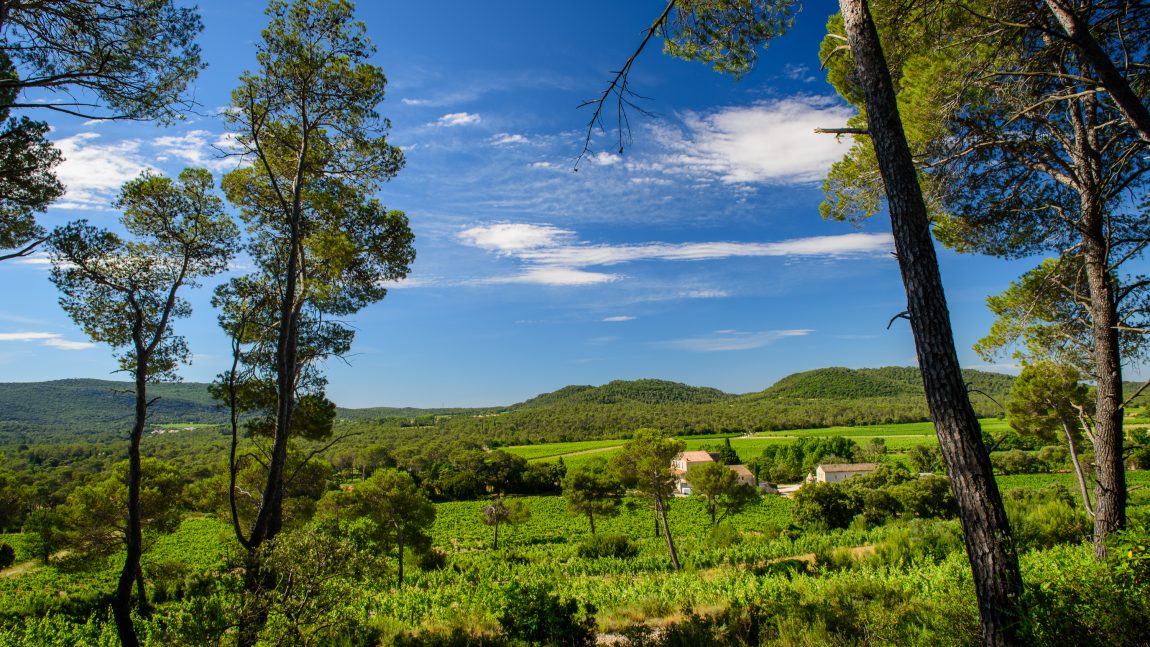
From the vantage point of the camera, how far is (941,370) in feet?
10.7

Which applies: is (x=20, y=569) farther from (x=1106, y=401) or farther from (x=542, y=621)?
(x=1106, y=401)

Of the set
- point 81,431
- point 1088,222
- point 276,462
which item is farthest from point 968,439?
point 81,431

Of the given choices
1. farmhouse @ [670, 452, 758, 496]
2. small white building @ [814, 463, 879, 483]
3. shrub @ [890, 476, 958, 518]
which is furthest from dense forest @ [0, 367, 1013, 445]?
shrub @ [890, 476, 958, 518]

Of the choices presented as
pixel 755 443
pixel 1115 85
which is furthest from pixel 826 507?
pixel 755 443

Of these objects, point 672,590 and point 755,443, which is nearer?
point 672,590

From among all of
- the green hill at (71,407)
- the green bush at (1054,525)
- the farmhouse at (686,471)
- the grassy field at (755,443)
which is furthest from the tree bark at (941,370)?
the green hill at (71,407)

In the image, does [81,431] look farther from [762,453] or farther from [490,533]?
[762,453]

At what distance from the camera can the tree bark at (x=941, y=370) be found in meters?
3.02

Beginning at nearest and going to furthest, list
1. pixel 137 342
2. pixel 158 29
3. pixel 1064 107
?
pixel 158 29
pixel 1064 107
pixel 137 342

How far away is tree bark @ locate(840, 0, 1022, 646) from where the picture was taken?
3021 millimetres

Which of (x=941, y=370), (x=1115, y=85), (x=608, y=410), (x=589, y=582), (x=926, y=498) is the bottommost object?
(x=608, y=410)

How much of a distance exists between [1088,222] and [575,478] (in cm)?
3214

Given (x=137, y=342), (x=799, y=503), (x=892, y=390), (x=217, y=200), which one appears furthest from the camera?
(x=892, y=390)

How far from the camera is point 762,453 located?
77.9 m
